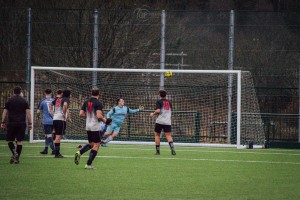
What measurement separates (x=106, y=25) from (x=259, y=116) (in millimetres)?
6919

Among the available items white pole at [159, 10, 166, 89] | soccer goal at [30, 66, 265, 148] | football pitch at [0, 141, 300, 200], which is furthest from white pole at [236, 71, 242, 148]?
white pole at [159, 10, 166, 89]

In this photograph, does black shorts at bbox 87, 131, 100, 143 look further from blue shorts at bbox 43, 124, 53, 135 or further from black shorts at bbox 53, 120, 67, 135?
blue shorts at bbox 43, 124, 53, 135

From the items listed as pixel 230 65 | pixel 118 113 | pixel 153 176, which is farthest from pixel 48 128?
pixel 230 65

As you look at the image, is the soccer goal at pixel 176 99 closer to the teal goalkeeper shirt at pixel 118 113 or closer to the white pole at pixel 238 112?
the white pole at pixel 238 112

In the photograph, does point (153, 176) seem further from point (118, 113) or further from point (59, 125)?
point (118, 113)

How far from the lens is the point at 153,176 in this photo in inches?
651

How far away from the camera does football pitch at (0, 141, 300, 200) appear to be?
13.5 m

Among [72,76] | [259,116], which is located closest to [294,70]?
[259,116]

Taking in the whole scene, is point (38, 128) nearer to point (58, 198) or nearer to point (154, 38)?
point (154, 38)

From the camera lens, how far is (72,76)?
96.4 feet

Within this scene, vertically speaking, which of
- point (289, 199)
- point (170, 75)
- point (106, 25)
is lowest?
point (289, 199)

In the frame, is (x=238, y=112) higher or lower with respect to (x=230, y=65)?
lower

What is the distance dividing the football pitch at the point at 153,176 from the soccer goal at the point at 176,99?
3318 millimetres

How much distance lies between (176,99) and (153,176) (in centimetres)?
1213
